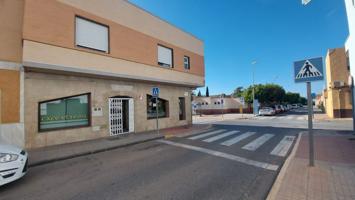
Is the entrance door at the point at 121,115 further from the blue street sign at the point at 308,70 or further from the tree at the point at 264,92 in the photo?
the tree at the point at 264,92

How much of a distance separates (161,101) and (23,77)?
934 centimetres

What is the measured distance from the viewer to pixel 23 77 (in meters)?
8.80

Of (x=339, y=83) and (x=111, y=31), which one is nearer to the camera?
(x=111, y=31)

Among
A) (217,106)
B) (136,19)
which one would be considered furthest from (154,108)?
(217,106)

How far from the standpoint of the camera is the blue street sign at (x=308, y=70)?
5.36 m

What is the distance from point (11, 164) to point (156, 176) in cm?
341

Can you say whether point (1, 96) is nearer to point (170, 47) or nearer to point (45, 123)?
point (45, 123)

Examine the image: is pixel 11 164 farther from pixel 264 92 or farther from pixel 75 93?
pixel 264 92

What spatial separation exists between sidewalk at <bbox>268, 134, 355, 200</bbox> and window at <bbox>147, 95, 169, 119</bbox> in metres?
10.1

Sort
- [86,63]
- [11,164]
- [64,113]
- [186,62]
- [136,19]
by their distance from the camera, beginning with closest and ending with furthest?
[11,164]
[64,113]
[86,63]
[136,19]
[186,62]

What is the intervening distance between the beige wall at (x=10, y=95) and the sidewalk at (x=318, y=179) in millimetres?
9835

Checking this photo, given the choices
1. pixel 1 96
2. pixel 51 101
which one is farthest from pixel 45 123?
pixel 1 96

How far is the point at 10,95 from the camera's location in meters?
8.44

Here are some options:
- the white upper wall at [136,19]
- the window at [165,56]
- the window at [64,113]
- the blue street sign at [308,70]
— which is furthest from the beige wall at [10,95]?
the blue street sign at [308,70]
